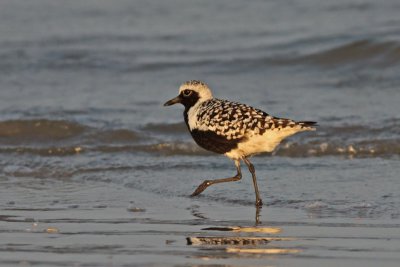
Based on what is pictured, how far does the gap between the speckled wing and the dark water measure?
1.95 ft

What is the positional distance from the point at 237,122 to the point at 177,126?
379 cm

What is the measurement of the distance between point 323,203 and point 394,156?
7.67ft

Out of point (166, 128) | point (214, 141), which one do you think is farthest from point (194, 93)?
point (166, 128)

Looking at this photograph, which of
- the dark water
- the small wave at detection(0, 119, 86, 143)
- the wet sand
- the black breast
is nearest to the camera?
the wet sand

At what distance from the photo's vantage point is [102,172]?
9.60 meters

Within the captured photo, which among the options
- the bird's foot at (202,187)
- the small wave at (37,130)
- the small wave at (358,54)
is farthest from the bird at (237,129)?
the small wave at (358,54)

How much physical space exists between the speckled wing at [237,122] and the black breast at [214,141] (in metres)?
0.03

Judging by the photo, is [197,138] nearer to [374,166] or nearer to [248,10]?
[374,166]

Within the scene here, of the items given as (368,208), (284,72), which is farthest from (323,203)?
(284,72)

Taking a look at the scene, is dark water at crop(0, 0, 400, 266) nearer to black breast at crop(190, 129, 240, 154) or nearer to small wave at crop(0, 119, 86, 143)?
small wave at crop(0, 119, 86, 143)

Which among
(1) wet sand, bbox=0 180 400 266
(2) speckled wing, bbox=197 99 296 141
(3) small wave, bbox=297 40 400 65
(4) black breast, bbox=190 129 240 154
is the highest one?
(3) small wave, bbox=297 40 400 65

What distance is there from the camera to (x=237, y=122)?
8.00 metres

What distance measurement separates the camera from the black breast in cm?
809

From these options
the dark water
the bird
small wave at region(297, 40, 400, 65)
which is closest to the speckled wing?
the bird
